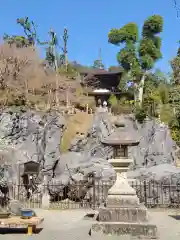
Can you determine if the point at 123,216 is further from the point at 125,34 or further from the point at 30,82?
the point at 125,34

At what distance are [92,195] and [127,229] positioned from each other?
23.6ft

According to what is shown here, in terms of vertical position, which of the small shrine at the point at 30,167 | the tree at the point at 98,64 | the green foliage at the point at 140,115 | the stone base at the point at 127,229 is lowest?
the stone base at the point at 127,229

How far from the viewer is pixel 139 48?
34.4m

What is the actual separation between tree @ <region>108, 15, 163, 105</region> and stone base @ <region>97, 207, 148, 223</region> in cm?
2476

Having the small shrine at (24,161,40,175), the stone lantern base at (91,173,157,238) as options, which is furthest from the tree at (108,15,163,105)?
the stone lantern base at (91,173,157,238)

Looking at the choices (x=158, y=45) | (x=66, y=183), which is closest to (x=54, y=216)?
(x=66, y=183)

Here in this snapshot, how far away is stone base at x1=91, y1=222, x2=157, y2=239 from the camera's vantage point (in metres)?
8.79

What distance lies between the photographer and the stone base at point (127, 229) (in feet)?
28.8

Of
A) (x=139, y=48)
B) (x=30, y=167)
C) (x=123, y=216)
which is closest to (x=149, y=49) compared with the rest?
(x=139, y=48)

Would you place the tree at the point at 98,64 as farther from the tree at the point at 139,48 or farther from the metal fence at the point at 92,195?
the metal fence at the point at 92,195

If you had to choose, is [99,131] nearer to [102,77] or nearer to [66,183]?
[66,183]

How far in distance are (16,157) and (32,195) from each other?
3483mm

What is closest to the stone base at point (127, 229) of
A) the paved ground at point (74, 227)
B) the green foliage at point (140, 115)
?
the paved ground at point (74, 227)

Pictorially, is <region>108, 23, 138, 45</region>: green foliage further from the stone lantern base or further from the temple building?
the stone lantern base
